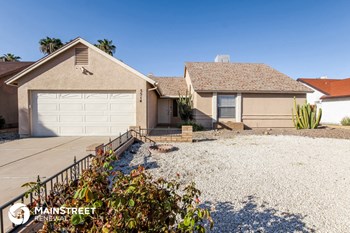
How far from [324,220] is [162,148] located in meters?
5.57

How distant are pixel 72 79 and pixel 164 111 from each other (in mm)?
8996

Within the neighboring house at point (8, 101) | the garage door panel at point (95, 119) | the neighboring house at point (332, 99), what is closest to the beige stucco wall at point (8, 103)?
the neighboring house at point (8, 101)

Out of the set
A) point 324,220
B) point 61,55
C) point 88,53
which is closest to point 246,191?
point 324,220

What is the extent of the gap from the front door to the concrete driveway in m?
10.2

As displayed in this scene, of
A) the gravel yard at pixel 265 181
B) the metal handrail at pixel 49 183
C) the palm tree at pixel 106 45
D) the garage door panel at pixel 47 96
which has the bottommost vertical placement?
the gravel yard at pixel 265 181

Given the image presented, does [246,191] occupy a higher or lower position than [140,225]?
lower

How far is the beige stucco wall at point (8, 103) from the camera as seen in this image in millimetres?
13469

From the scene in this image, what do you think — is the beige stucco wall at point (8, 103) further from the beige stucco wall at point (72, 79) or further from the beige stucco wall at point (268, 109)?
the beige stucco wall at point (268, 109)

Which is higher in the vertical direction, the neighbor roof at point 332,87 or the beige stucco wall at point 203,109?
the neighbor roof at point 332,87

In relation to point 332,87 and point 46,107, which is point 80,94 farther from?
point 332,87

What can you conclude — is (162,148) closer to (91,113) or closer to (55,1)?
(91,113)

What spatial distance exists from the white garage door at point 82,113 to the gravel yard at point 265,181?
3.01m

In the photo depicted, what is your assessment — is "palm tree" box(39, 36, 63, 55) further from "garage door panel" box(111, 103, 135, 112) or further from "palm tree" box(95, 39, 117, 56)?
"garage door panel" box(111, 103, 135, 112)

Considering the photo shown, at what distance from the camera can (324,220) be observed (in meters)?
3.32
